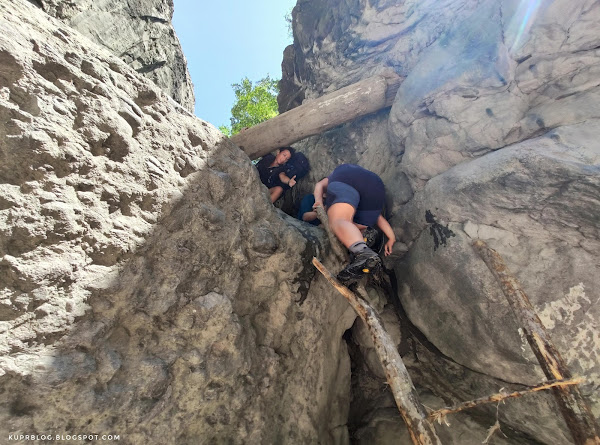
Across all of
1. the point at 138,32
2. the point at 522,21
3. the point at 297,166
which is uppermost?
the point at 138,32

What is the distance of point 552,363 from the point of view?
5.98ft

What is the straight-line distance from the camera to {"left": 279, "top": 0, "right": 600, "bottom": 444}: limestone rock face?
2.37 meters

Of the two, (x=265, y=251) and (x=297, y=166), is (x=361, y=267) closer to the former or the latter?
(x=265, y=251)

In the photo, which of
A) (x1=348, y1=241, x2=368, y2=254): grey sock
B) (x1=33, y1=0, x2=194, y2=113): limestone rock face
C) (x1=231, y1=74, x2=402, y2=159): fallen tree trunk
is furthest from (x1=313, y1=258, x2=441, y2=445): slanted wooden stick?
(x1=33, y1=0, x2=194, y2=113): limestone rock face

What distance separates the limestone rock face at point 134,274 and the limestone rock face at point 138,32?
241 cm

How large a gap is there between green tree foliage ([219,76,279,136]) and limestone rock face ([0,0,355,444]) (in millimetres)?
9334

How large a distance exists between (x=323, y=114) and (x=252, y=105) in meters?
8.43

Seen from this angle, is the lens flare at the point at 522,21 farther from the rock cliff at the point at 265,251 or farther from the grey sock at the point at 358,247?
the grey sock at the point at 358,247

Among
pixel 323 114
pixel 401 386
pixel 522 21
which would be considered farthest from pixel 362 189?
pixel 522 21

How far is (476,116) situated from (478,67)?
0.61m

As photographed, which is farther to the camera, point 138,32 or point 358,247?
point 138,32

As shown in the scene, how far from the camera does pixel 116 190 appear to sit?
196 centimetres

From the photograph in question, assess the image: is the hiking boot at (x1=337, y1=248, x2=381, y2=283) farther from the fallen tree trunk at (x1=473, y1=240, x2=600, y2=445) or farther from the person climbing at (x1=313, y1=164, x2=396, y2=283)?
the fallen tree trunk at (x1=473, y1=240, x2=600, y2=445)

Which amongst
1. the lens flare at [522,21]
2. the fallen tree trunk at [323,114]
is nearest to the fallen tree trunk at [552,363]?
the lens flare at [522,21]
